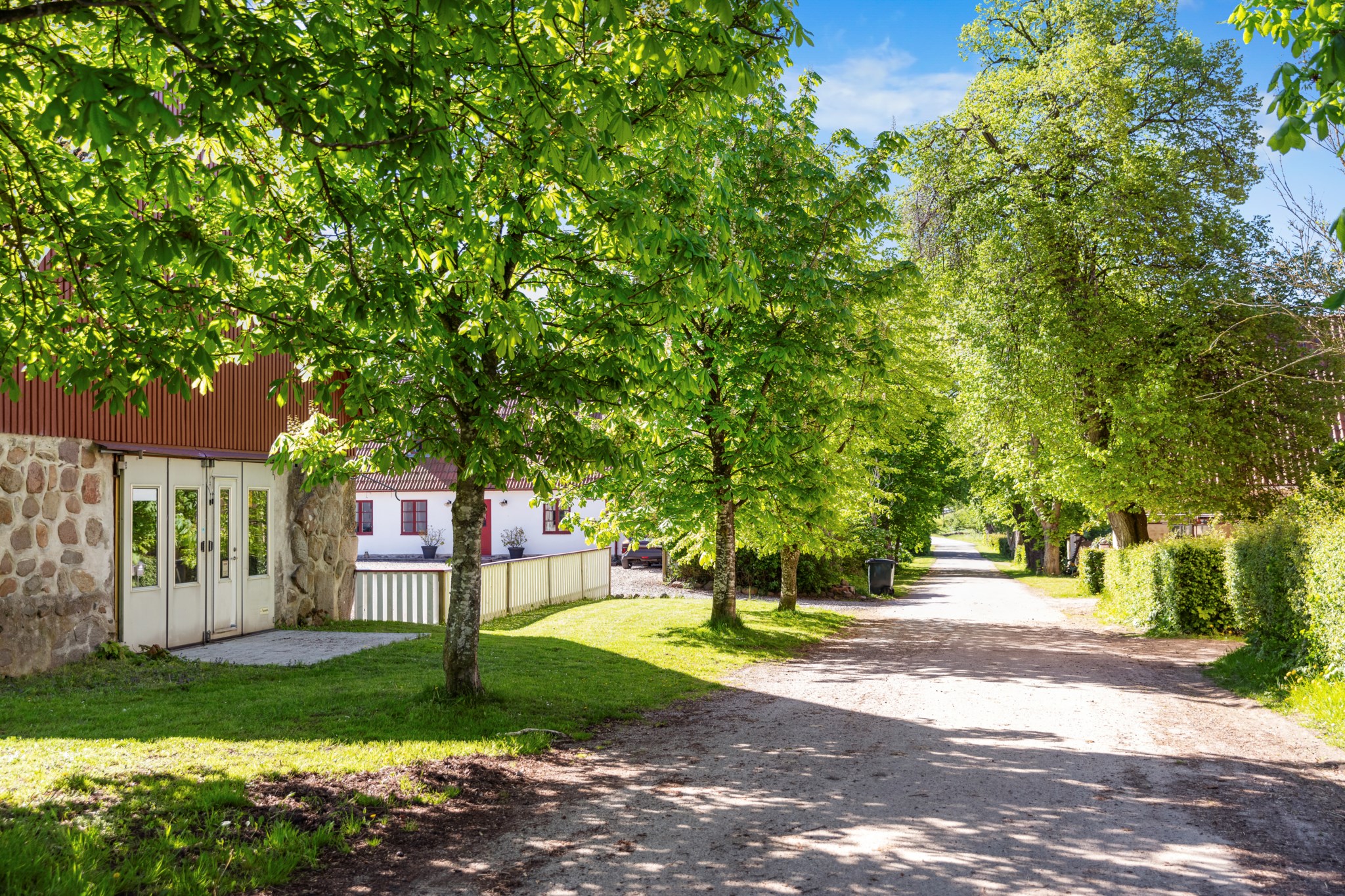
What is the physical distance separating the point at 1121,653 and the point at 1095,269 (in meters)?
9.60

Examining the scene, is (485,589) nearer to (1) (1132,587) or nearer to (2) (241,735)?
(2) (241,735)

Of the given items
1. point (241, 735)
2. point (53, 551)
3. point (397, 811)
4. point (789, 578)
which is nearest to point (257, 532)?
point (53, 551)

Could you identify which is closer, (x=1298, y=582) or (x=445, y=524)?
(x=1298, y=582)

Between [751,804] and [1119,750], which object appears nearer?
[751,804]

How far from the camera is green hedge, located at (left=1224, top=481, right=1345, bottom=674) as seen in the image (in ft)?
29.9

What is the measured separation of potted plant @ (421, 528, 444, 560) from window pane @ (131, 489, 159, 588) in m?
22.6

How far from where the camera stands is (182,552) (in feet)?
41.9

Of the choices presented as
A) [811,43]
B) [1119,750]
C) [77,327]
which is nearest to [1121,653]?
[1119,750]

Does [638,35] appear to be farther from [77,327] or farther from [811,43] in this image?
[77,327]

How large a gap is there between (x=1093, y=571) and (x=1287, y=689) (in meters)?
17.8

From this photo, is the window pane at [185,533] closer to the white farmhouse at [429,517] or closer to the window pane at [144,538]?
the window pane at [144,538]

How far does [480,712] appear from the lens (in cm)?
838

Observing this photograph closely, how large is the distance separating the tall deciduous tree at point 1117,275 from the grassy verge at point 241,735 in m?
9.81

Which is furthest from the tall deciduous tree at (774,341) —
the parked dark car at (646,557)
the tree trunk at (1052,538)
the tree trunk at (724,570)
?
the tree trunk at (1052,538)
